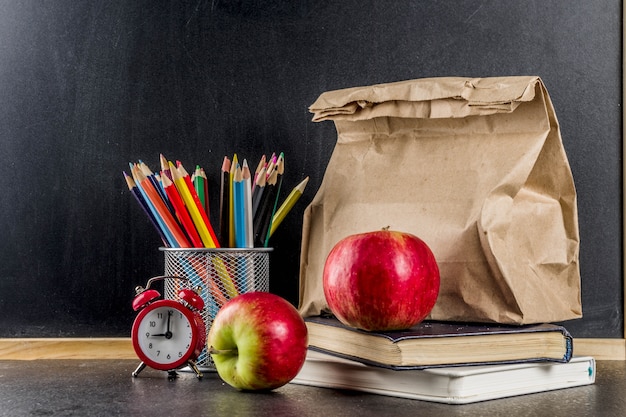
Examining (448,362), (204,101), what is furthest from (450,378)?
(204,101)

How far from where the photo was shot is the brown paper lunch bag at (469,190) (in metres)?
0.92

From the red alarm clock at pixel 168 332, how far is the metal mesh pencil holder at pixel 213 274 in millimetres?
57

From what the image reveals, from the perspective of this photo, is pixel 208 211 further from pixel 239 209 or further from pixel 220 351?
pixel 220 351

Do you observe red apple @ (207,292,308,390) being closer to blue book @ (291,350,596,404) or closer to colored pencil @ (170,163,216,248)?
blue book @ (291,350,596,404)

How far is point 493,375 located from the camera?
2.72ft

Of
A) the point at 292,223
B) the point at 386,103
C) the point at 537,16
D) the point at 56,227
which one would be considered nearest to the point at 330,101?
the point at 386,103

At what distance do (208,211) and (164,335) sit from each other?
7.8 inches

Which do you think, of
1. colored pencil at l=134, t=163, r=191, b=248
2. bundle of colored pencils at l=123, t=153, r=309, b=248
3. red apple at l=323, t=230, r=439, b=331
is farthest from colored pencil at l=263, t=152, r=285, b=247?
red apple at l=323, t=230, r=439, b=331

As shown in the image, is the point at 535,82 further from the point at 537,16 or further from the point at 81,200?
the point at 81,200

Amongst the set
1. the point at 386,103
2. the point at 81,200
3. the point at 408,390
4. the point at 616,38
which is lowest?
the point at 408,390

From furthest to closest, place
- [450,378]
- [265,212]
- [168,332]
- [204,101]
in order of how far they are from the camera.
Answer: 1. [204,101]
2. [265,212]
3. [168,332]
4. [450,378]

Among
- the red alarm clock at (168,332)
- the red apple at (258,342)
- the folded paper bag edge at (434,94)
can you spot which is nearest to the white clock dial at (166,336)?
the red alarm clock at (168,332)

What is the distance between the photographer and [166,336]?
37.6 inches

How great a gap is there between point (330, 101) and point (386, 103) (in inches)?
3.3
